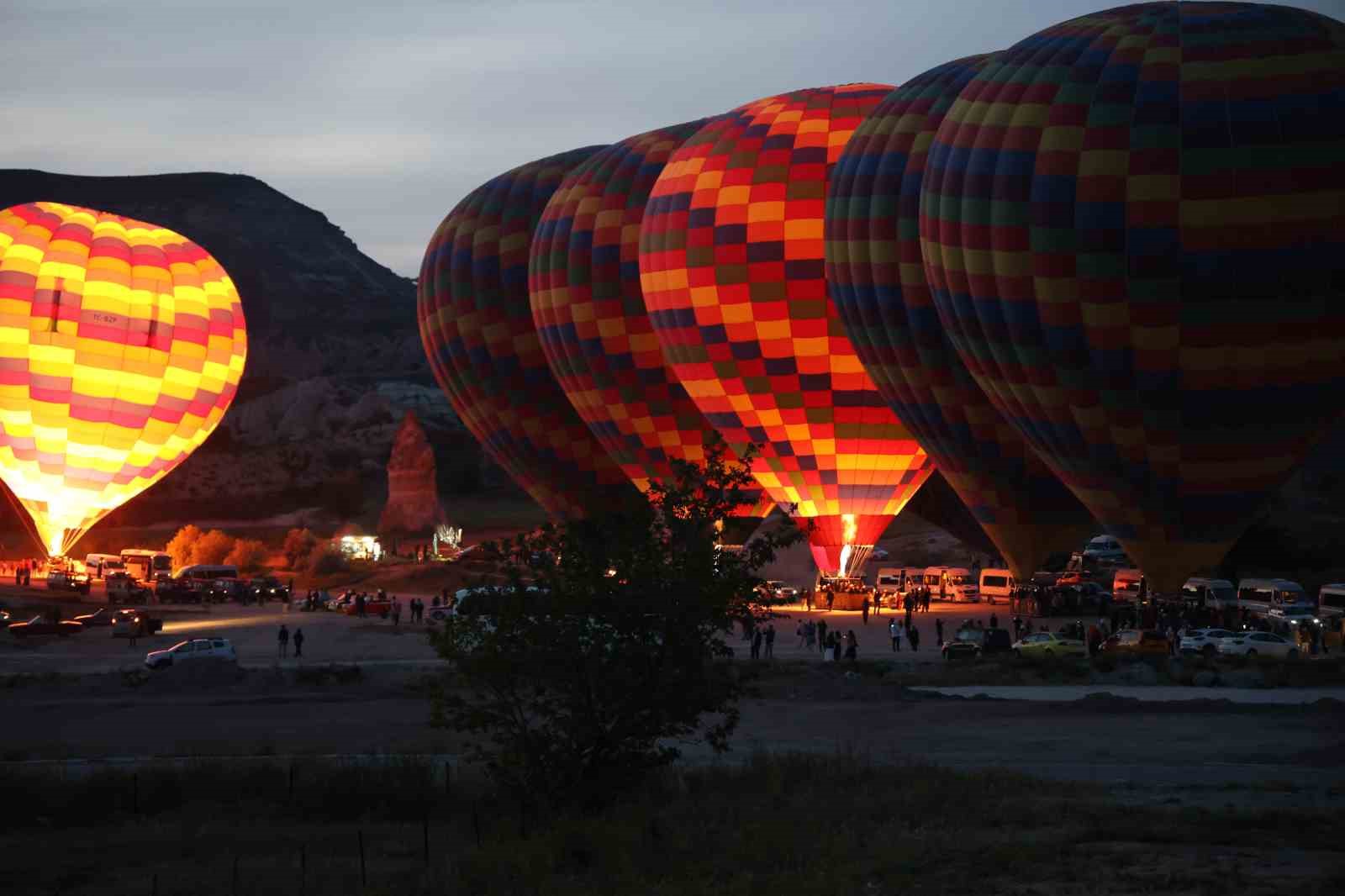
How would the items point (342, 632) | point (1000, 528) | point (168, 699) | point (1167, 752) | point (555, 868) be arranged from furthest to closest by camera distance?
point (342, 632), point (1000, 528), point (168, 699), point (1167, 752), point (555, 868)

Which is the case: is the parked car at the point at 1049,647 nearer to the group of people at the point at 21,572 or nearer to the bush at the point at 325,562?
the group of people at the point at 21,572

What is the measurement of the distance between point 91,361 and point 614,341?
50.0ft

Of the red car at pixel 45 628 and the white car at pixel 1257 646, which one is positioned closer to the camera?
the white car at pixel 1257 646

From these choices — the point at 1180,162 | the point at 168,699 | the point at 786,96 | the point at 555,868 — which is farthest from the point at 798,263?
the point at 555,868

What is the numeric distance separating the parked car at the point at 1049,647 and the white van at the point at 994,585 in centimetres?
1554

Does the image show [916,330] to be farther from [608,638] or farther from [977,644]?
[608,638]

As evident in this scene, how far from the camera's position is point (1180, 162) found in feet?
106

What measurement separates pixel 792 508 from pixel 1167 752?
23.7m

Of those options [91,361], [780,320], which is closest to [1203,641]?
[780,320]

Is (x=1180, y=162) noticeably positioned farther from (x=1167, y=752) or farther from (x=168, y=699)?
(x=168, y=699)

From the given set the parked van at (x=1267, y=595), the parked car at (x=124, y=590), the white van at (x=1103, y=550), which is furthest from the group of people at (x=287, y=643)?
the white van at (x=1103, y=550)

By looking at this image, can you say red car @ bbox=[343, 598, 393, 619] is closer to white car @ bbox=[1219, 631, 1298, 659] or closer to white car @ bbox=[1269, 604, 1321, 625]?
white car @ bbox=[1269, 604, 1321, 625]

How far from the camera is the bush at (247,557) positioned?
70812 millimetres

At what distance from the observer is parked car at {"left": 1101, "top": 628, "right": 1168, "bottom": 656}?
34438mm
